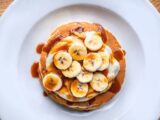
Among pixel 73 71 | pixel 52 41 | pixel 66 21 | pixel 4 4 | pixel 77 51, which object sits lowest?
pixel 73 71

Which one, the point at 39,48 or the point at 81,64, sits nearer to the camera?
the point at 81,64

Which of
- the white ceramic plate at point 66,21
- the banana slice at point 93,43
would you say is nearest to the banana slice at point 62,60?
the banana slice at point 93,43

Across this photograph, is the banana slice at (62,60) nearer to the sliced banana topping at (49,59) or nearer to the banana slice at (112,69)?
the sliced banana topping at (49,59)

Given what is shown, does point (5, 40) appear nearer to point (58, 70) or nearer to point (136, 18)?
point (58, 70)

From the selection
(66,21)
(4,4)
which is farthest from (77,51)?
(4,4)

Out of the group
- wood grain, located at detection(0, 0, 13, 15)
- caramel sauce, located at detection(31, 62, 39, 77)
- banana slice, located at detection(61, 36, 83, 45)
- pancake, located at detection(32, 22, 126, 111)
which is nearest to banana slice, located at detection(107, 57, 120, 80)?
pancake, located at detection(32, 22, 126, 111)

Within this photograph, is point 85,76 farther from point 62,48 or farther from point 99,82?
point 62,48

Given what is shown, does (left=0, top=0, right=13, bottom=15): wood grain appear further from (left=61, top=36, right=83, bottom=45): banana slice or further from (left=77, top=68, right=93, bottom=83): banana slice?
(left=77, top=68, right=93, bottom=83): banana slice
